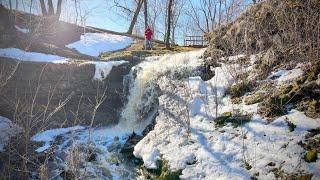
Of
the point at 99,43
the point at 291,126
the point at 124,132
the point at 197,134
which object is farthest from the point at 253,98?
the point at 99,43

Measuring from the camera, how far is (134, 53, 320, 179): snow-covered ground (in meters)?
7.27

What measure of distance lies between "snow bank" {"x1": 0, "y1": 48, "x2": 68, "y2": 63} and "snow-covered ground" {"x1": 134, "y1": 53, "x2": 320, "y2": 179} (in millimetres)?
6135

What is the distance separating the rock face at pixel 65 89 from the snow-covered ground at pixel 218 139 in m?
3.36

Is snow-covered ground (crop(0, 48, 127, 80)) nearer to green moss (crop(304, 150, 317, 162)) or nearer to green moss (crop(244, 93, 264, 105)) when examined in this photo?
green moss (crop(244, 93, 264, 105))

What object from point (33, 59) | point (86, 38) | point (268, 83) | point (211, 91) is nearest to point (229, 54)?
point (211, 91)

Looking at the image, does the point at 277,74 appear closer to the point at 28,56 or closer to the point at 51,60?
the point at 51,60

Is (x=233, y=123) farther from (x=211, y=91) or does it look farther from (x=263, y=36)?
(x=263, y=36)

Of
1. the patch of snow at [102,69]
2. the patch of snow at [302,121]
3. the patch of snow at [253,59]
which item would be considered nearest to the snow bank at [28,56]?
the patch of snow at [102,69]

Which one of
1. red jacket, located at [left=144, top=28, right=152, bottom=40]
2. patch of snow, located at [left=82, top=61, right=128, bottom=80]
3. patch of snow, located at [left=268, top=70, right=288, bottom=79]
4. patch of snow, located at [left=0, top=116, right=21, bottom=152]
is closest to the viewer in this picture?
patch of snow, located at [left=268, top=70, right=288, bottom=79]

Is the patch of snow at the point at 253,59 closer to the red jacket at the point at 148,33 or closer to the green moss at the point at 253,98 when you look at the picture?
the green moss at the point at 253,98

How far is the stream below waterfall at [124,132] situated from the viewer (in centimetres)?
991

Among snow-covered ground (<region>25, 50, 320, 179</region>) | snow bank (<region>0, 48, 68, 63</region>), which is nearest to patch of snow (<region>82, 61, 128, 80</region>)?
snow-covered ground (<region>25, 50, 320, 179</region>)

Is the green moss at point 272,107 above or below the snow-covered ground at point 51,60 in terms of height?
below

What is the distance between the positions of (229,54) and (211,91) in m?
2.32
